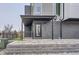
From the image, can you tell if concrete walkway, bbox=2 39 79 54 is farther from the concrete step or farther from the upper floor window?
the upper floor window

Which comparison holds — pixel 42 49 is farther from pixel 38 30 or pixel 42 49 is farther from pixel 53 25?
pixel 53 25

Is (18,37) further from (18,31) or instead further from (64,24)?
(64,24)

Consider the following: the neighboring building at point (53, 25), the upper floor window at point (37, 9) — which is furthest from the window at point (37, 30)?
the upper floor window at point (37, 9)

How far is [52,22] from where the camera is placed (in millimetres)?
12828

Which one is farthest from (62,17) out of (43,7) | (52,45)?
(52,45)

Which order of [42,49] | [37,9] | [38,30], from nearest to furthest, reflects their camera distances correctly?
[42,49], [38,30], [37,9]

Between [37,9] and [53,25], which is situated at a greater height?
[37,9]

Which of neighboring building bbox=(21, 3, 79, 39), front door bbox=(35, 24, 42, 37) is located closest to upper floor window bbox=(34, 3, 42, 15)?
neighboring building bbox=(21, 3, 79, 39)

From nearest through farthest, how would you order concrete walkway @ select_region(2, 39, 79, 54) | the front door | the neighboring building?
concrete walkway @ select_region(2, 39, 79, 54), the neighboring building, the front door

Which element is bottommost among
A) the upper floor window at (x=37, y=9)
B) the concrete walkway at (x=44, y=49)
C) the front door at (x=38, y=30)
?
the concrete walkway at (x=44, y=49)

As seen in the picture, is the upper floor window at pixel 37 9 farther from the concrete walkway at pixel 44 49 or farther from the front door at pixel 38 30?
the concrete walkway at pixel 44 49

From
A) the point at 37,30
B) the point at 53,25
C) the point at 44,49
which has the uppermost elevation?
the point at 53,25

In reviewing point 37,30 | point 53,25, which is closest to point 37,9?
point 37,30

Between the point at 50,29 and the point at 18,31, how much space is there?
96.6 inches
